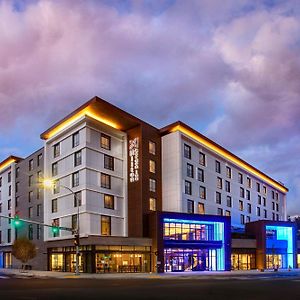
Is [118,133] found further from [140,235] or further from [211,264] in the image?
[211,264]

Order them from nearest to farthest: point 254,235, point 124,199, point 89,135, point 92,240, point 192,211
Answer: point 92,240 < point 89,135 < point 124,199 < point 192,211 < point 254,235

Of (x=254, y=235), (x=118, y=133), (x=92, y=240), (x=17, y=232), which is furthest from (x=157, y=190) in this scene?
(x=17, y=232)

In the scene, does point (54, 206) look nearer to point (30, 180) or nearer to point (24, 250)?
point (24, 250)

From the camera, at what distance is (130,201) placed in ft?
225

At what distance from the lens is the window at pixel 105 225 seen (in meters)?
64.9

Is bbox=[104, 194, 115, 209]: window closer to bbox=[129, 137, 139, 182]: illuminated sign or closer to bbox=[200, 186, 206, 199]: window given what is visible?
bbox=[129, 137, 139, 182]: illuminated sign

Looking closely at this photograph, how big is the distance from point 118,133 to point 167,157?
29.0 feet

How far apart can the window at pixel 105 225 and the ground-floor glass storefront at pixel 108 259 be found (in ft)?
14.3

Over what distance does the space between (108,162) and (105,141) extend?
10.4 feet

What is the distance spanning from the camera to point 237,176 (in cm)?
9369

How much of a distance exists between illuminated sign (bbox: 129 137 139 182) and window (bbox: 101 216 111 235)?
7095mm

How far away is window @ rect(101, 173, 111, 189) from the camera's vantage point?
66.6 m

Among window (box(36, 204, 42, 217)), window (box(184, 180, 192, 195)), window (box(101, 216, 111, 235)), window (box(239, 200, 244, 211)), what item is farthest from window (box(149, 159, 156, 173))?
window (box(239, 200, 244, 211))

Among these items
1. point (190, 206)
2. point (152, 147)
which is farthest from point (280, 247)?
point (152, 147)
